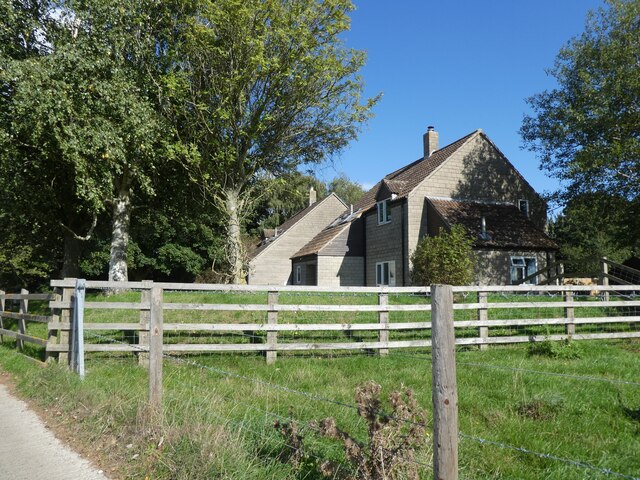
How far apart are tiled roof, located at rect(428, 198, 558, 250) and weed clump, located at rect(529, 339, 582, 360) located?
1402 centimetres

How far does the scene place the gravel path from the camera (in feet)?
14.9

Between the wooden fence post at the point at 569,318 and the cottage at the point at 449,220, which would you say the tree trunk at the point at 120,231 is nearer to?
the cottage at the point at 449,220

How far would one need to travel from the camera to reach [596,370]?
27.4 feet

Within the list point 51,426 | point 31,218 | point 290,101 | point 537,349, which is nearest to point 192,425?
point 51,426

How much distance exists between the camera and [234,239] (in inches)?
840

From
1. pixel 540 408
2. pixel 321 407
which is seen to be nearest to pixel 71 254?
pixel 321 407

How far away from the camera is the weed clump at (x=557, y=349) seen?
30.9 feet

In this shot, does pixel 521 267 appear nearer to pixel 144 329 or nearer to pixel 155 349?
pixel 144 329

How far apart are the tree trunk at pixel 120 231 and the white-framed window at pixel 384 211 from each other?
13.0 metres

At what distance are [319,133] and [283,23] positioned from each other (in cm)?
478

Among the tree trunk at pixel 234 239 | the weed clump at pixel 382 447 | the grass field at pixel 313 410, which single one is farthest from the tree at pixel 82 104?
the weed clump at pixel 382 447

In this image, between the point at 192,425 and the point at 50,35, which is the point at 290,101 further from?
the point at 192,425

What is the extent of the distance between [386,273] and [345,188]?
38.4m

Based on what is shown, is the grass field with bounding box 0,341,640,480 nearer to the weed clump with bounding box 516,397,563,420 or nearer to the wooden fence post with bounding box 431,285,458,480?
the weed clump with bounding box 516,397,563,420
